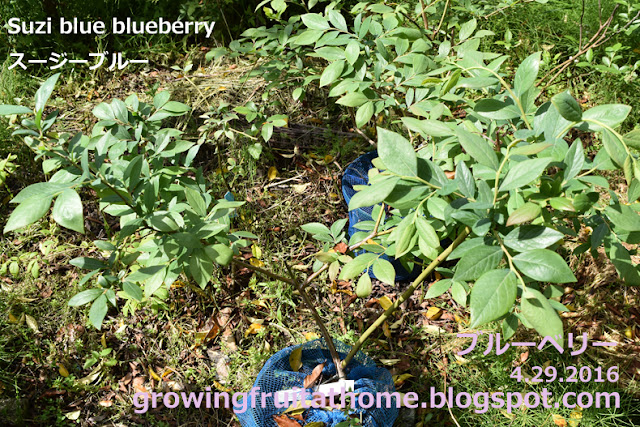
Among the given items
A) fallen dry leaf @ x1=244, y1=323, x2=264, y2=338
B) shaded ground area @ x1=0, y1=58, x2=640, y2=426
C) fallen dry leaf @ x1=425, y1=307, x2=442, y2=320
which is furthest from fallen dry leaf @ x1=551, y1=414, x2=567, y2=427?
fallen dry leaf @ x1=244, y1=323, x2=264, y2=338

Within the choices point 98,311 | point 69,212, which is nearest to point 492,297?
point 69,212

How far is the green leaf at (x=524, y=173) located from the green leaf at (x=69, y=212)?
73 cm

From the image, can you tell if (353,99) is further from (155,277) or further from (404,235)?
(155,277)

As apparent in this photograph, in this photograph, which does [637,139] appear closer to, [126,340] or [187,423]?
[187,423]

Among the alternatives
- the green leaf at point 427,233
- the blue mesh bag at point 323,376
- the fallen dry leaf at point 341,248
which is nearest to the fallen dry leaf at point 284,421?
the blue mesh bag at point 323,376

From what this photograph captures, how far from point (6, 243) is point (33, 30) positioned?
5.23ft

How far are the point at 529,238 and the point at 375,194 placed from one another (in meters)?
0.27

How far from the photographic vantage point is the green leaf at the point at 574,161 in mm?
897

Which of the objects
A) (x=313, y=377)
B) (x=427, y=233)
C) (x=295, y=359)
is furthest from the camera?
(x=295, y=359)

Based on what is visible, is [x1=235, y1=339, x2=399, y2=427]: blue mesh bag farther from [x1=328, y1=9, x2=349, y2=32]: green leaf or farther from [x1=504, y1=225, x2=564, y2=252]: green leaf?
[x1=328, y1=9, x2=349, y2=32]: green leaf

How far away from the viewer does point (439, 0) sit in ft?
7.10

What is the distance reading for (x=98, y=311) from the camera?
3.70 ft

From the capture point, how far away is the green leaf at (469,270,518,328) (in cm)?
76

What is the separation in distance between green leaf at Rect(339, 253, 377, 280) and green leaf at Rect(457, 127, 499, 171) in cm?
43
